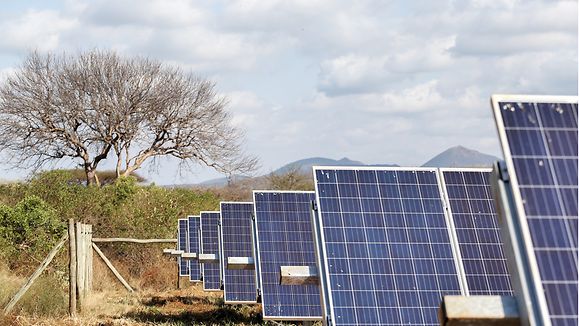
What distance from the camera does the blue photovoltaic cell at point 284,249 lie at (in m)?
13.0

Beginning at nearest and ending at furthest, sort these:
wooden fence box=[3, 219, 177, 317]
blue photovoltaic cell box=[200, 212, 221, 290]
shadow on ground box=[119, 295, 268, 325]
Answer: shadow on ground box=[119, 295, 268, 325] < wooden fence box=[3, 219, 177, 317] < blue photovoltaic cell box=[200, 212, 221, 290]

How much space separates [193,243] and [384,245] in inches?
665

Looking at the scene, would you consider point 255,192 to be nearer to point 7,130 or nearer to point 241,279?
point 241,279

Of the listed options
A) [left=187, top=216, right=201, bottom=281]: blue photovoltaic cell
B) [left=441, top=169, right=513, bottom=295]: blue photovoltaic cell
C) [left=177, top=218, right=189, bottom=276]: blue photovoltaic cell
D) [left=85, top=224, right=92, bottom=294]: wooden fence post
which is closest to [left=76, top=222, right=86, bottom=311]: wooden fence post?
[left=85, top=224, right=92, bottom=294]: wooden fence post

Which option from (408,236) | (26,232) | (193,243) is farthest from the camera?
(193,243)

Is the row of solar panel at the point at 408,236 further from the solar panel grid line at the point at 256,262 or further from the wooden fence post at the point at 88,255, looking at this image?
the wooden fence post at the point at 88,255

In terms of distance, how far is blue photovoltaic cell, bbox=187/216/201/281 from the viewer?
25.5m

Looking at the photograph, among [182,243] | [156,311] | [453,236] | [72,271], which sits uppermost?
[182,243]

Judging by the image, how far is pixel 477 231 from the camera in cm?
983

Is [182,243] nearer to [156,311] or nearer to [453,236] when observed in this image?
[156,311]

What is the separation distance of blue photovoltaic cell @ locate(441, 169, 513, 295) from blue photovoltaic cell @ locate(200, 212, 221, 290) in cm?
1211

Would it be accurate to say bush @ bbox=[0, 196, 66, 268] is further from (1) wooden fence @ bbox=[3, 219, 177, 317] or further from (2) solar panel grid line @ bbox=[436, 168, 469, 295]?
(2) solar panel grid line @ bbox=[436, 168, 469, 295]

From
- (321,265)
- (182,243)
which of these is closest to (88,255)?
(182,243)

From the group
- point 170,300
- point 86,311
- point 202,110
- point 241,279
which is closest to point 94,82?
point 202,110
